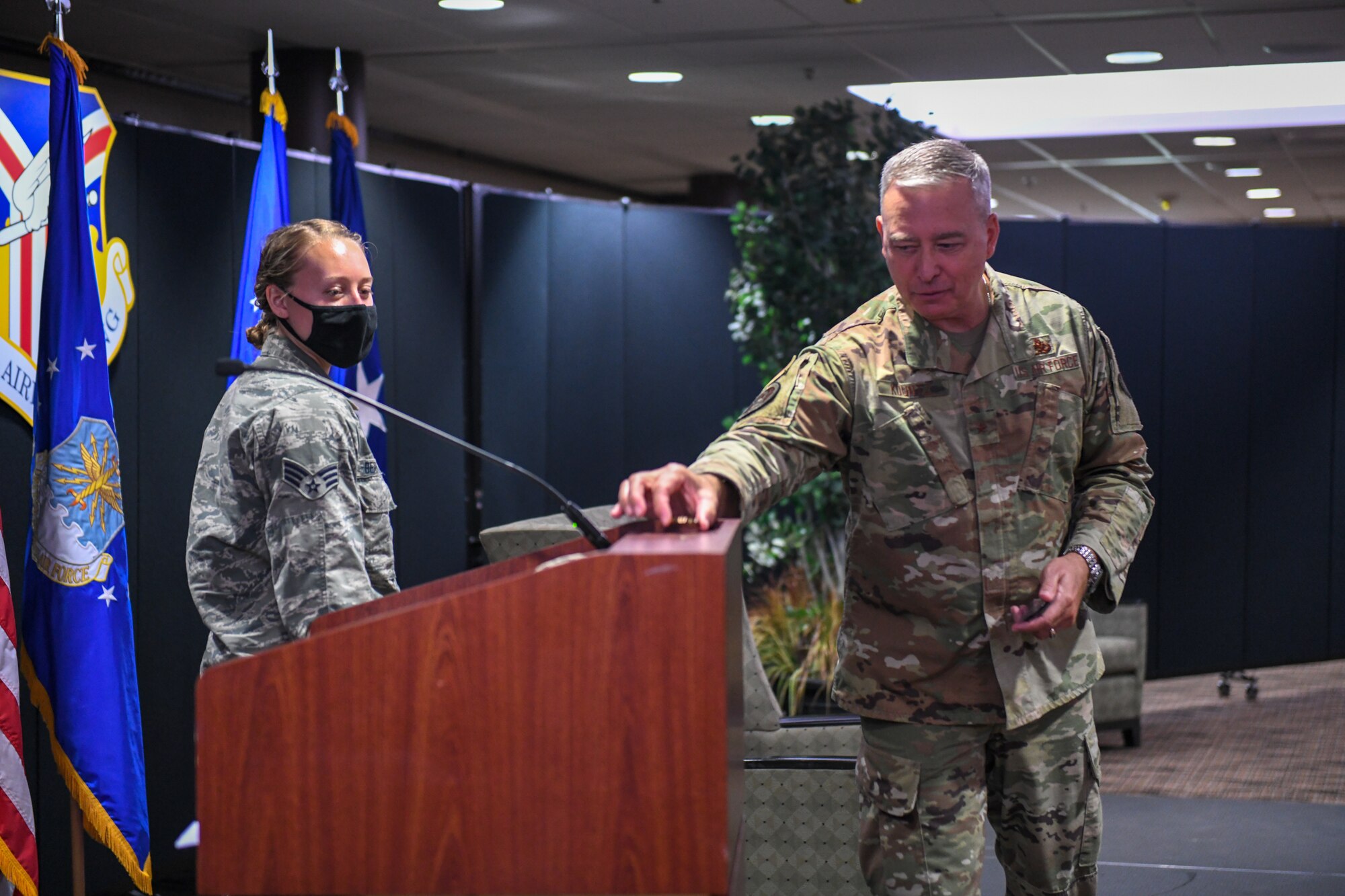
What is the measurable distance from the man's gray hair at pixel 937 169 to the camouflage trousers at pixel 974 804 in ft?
2.33

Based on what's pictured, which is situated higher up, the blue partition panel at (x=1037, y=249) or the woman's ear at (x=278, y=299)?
the blue partition panel at (x=1037, y=249)

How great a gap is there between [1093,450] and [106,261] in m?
2.94

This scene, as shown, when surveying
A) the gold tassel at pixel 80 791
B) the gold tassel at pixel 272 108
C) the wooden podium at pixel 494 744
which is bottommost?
the gold tassel at pixel 80 791

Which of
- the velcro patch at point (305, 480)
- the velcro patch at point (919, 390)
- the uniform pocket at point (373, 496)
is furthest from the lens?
the uniform pocket at point (373, 496)

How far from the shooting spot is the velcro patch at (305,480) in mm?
1882

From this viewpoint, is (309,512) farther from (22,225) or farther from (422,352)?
(422,352)

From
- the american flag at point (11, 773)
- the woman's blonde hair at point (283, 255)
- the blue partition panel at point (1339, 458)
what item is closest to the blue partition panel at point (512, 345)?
the american flag at point (11, 773)

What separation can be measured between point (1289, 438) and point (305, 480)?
624 centimetres

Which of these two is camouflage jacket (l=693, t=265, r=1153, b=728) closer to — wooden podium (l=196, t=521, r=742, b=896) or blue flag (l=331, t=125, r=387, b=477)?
wooden podium (l=196, t=521, r=742, b=896)

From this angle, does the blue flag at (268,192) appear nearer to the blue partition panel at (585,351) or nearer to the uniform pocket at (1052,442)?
the blue partition panel at (585,351)

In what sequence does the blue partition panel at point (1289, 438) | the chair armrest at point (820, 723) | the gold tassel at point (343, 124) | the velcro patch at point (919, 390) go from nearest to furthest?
the velcro patch at point (919, 390)
the chair armrest at point (820, 723)
the gold tassel at point (343, 124)
the blue partition panel at point (1289, 438)

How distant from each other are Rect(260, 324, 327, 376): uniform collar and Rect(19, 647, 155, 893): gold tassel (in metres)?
1.39

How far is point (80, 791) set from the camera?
3.02 meters

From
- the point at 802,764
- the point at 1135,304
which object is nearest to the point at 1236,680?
the point at 1135,304
